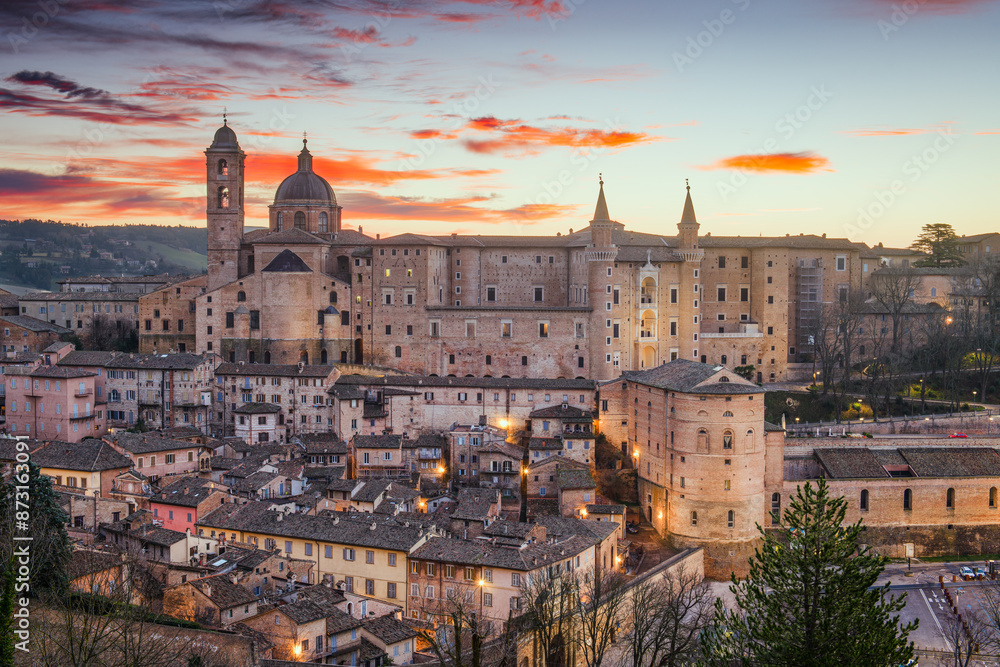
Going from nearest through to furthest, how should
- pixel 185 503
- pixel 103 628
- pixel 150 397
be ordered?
1. pixel 103 628
2. pixel 185 503
3. pixel 150 397

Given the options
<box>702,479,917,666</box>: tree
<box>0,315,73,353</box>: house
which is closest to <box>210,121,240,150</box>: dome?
<box>0,315,73,353</box>: house

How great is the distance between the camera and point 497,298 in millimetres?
56188

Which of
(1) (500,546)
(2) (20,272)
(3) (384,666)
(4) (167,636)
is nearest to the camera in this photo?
(4) (167,636)

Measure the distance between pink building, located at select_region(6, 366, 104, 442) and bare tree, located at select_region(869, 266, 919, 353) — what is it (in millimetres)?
46265

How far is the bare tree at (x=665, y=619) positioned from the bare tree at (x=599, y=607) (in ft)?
1.72

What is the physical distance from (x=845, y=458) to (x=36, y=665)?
3387 cm

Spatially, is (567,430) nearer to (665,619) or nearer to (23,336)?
(665,619)

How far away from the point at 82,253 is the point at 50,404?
6763cm

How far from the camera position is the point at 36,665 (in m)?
18.8

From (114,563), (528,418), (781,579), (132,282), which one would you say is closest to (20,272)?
(132,282)

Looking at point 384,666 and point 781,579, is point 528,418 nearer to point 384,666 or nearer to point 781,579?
point 384,666

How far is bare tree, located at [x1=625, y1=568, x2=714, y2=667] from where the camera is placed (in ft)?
79.8

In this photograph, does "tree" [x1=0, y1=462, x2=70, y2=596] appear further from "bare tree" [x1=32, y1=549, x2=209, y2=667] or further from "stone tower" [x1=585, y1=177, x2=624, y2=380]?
"stone tower" [x1=585, y1=177, x2=624, y2=380]

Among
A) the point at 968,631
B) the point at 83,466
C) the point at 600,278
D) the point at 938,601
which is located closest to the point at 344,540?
the point at 83,466
